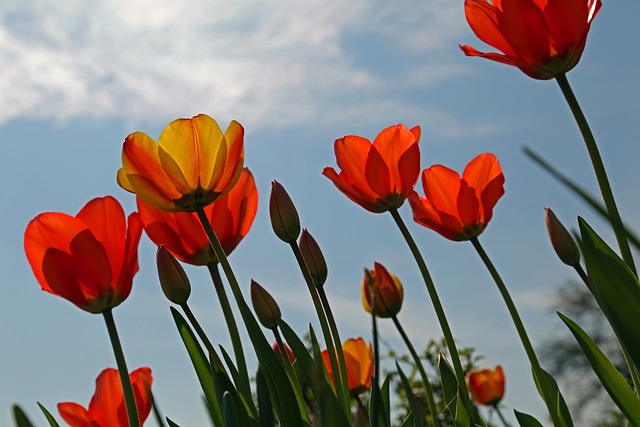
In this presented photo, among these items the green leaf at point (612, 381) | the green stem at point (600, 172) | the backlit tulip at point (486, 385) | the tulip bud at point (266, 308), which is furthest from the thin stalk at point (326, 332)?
the backlit tulip at point (486, 385)

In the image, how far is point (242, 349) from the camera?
1.34m

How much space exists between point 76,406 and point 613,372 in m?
1.08

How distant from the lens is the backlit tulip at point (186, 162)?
146 centimetres

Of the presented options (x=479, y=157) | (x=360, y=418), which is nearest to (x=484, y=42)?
(x=479, y=157)

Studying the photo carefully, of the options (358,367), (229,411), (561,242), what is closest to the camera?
(229,411)

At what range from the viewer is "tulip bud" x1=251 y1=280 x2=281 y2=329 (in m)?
1.58

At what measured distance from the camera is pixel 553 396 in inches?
64.4

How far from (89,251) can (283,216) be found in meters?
0.36

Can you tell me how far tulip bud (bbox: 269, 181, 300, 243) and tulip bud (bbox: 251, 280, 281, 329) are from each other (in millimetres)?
117

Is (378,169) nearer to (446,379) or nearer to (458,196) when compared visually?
(458,196)

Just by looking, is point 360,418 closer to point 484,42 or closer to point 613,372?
point 613,372

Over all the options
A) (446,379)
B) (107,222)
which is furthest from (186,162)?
(446,379)

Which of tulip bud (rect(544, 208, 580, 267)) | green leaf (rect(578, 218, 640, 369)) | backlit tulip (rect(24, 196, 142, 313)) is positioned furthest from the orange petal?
green leaf (rect(578, 218, 640, 369))

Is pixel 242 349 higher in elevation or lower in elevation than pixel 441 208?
lower
